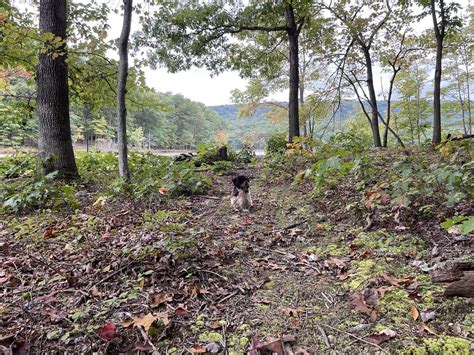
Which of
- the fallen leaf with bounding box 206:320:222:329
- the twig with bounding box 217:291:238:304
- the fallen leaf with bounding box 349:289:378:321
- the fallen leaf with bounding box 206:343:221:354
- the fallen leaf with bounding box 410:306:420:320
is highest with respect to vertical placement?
the fallen leaf with bounding box 410:306:420:320

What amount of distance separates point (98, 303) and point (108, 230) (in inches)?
63.5

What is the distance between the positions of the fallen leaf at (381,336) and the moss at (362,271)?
1.67 ft

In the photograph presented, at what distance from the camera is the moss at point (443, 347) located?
136cm

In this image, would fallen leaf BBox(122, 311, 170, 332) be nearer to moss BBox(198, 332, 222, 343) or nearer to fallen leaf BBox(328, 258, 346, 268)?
moss BBox(198, 332, 222, 343)

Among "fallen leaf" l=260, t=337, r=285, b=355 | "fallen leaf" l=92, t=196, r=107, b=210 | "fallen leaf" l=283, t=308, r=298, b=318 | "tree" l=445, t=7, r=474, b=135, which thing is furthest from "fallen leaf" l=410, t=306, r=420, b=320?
"tree" l=445, t=7, r=474, b=135

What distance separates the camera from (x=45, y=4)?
5.90 m

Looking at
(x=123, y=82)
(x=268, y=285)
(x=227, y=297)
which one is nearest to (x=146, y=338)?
(x=227, y=297)

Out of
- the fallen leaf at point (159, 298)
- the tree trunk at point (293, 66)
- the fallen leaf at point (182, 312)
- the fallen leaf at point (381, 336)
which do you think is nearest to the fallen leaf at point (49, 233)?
the fallen leaf at point (159, 298)

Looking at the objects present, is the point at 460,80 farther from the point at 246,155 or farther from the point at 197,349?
the point at 197,349

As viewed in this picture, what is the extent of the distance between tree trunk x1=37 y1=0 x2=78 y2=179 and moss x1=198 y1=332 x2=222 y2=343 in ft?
17.6

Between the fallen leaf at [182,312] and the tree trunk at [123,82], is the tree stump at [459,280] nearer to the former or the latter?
the fallen leaf at [182,312]

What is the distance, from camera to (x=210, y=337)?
1688 mm

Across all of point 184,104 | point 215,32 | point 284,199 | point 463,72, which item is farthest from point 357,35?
point 184,104

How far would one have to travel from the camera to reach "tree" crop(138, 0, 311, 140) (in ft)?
30.7
